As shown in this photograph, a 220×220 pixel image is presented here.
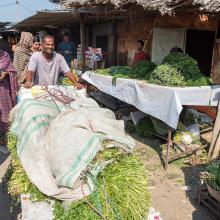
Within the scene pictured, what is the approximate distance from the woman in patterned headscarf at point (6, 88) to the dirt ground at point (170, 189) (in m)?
0.85

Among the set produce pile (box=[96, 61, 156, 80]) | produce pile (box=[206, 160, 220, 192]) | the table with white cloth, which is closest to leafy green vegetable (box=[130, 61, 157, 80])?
produce pile (box=[96, 61, 156, 80])

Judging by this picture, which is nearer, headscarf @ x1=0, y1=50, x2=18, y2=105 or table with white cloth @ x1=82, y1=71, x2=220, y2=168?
table with white cloth @ x1=82, y1=71, x2=220, y2=168

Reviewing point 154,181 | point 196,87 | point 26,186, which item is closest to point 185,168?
point 154,181

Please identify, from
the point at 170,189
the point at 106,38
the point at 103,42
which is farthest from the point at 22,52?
the point at 103,42

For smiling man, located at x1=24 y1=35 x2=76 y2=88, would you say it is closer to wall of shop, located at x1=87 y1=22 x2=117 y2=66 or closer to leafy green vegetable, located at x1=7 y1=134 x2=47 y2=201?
leafy green vegetable, located at x1=7 y1=134 x2=47 y2=201

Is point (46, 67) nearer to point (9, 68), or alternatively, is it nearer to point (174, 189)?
point (9, 68)

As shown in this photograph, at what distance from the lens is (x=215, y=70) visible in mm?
7461

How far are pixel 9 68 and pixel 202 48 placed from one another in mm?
6402

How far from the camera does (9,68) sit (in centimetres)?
580

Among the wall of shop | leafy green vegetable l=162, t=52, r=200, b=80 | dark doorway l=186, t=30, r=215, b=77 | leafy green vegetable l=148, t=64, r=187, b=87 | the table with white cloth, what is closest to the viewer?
the table with white cloth

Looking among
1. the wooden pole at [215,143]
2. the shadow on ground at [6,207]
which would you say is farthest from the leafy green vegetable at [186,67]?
the shadow on ground at [6,207]

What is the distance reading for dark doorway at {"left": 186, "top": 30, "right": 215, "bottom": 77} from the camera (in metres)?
9.23

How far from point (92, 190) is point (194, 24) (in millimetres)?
6550

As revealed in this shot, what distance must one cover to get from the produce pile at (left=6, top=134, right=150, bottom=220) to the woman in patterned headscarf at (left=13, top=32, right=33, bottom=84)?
14.5 feet
